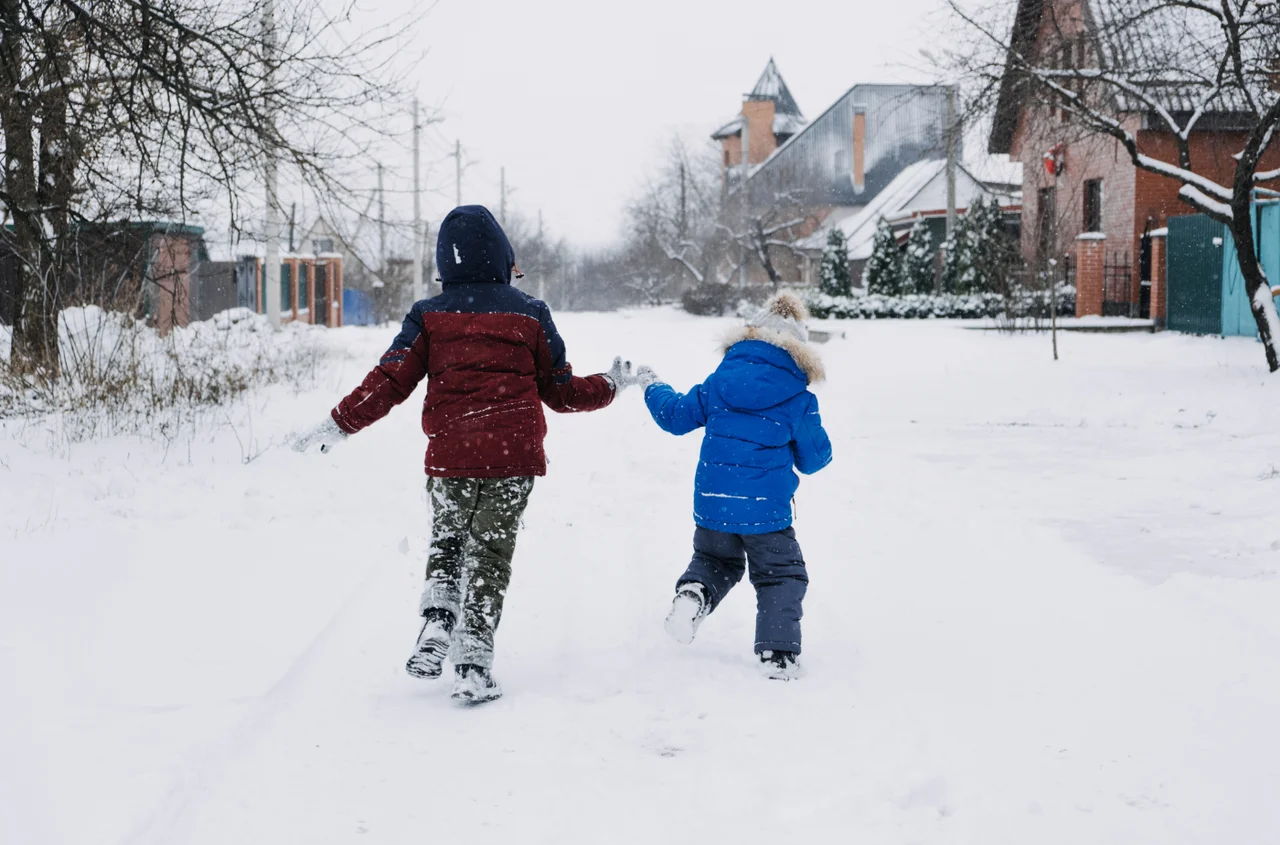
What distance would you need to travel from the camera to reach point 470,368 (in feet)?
13.6

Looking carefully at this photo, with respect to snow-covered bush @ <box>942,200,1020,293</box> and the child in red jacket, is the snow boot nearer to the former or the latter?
the child in red jacket

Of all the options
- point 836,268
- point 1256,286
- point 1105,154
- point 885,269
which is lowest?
point 1256,286

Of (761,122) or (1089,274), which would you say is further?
(761,122)

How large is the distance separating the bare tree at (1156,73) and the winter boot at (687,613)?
10515mm

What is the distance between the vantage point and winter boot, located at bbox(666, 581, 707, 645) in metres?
4.34

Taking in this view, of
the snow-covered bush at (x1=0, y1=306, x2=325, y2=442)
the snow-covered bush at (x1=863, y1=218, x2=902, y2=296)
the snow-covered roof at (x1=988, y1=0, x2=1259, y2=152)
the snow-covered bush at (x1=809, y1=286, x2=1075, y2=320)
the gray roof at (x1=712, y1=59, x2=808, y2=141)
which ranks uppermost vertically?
the gray roof at (x1=712, y1=59, x2=808, y2=141)

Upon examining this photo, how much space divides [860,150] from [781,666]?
5946 centimetres

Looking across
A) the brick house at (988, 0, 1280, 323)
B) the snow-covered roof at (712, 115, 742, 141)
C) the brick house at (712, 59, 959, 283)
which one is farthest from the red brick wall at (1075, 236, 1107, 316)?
the snow-covered roof at (712, 115, 742, 141)

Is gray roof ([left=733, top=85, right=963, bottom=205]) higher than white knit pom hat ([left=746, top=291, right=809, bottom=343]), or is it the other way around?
gray roof ([left=733, top=85, right=963, bottom=205])

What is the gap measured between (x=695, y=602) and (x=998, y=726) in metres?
1.17

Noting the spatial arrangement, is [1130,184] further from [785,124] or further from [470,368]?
[785,124]

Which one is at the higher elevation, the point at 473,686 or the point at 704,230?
the point at 704,230

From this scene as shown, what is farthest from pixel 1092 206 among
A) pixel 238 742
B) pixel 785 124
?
pixel 785 124

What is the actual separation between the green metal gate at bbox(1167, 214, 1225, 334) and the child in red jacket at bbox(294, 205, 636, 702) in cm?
1967
